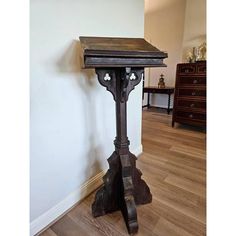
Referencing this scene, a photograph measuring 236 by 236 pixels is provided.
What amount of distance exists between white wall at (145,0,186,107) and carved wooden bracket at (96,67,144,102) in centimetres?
384

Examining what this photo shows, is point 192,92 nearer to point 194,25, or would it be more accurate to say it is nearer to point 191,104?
point 191,104

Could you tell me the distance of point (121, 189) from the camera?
4.52ft

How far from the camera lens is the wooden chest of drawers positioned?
10.6 ft

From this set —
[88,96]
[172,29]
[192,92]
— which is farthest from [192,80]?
[88,96]

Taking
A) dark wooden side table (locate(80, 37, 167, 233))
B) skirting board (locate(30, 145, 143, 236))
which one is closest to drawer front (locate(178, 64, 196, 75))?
dark wooden side table (locate(80, 37, 167, 233))

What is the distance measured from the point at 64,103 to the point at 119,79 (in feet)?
1.40

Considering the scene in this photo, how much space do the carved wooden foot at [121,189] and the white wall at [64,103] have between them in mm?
263

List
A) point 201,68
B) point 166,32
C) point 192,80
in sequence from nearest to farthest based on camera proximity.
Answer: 1. point 201,68
2. point 192,80
3. point 166,32

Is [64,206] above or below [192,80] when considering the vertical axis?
below

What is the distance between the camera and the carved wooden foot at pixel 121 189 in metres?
1.29
